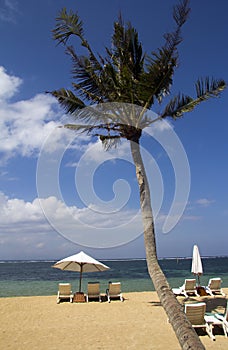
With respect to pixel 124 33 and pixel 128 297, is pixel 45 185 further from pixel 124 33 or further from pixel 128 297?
pixel 128 297

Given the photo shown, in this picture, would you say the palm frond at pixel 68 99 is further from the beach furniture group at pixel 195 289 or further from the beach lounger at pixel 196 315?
the beach furniture group at pixel 195 289

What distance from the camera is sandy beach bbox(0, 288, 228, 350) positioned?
675 centimetres

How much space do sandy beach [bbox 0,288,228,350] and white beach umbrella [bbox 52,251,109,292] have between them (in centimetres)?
164

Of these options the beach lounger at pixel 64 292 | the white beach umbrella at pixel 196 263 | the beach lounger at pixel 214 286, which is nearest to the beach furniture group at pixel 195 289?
the beach lounger at pixel 214 286

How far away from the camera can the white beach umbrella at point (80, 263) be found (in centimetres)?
1326

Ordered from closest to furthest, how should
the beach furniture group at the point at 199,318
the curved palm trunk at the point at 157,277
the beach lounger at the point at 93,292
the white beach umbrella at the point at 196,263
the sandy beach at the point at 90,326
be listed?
the curved palm trunk at the point at 157,277 < the sandy beach at the point at 90,326 < the beach furniture group at the point at 199,318 < the beach lounger at the point at 93,292 < the white beach umbrella at the point at 196,263

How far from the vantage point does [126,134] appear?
6.68 meters

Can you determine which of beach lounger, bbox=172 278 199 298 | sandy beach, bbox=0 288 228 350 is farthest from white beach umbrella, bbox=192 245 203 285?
sandy beach, bbox=0 288 228 350

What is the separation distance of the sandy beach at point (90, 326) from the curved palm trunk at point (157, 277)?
2.15 m

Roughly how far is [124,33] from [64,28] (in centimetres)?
137

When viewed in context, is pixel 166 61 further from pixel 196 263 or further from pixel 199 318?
pixel 196 263

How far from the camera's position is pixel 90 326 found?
841cm

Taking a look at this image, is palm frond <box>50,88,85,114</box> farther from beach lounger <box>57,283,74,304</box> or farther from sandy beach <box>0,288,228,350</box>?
beach lounger <box>57,283,74,304</box>

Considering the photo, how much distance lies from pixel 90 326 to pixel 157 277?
427 cm
